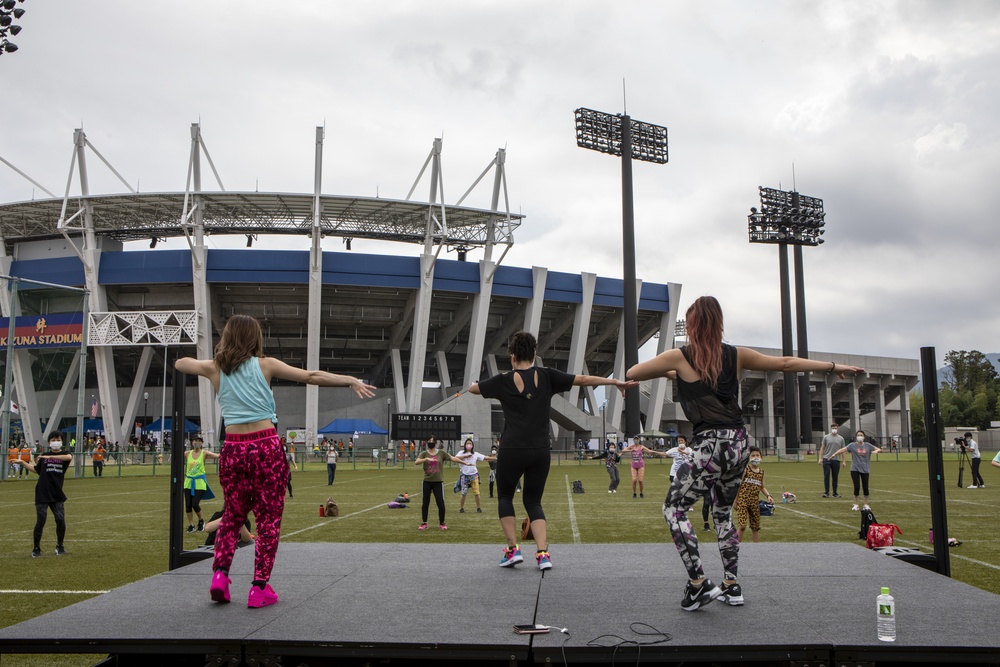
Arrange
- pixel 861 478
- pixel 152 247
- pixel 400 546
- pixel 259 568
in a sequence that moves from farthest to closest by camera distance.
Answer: pixel 152 247, pixel 861 478, pixel 400 546, pixel 259 568

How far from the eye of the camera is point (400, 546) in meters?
7.84

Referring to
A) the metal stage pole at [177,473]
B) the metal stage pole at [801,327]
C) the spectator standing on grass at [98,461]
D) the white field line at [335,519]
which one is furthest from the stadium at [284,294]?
the metal stage pole at [177,473]

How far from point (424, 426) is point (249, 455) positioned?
38.3m

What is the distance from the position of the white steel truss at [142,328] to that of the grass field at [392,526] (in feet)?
87.2

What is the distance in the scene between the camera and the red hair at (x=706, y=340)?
5.03 m

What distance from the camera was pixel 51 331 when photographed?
177 feet

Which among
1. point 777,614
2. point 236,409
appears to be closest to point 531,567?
point 777,614

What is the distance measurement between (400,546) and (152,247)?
5937cm

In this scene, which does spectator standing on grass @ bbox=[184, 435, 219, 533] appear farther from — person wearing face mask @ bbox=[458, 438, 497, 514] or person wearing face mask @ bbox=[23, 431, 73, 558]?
person wearing face mask @ bbox=[458, 438, 497, 514]

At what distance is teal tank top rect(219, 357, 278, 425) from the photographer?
16.7 feet

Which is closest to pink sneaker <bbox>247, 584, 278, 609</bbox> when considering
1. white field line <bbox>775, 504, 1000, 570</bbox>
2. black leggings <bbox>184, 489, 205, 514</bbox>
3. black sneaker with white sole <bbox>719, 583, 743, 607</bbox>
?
black sneaker with white sole <bbox>719, 583, 743, 607</bbox>

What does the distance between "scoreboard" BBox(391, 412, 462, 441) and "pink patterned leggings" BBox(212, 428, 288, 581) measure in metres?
36.8

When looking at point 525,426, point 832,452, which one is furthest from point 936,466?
point 832,452

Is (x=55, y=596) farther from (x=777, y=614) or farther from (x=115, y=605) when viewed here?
(x=777, y=614)
